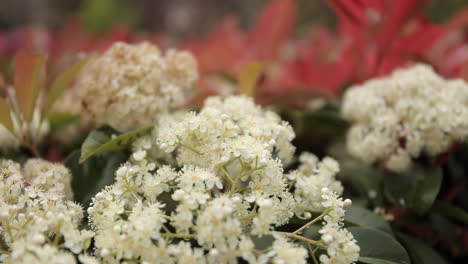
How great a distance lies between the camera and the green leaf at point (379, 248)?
0.57m

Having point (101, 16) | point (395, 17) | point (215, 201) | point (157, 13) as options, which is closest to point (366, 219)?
point (215, 201)

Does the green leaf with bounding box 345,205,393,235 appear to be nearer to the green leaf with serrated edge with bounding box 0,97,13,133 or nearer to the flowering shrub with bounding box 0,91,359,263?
the flowering shrub with bounding box 0,91,359,263

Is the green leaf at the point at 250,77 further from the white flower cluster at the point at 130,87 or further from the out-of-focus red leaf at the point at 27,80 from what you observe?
the out-of-focus red leaf at the point at 27,80

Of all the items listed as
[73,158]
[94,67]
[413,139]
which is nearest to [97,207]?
[73,158]

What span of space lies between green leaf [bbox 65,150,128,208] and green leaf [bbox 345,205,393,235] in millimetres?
395

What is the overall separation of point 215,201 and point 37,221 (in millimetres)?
214

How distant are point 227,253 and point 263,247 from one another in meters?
0.07

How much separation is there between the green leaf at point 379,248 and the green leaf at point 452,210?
0.22 metres

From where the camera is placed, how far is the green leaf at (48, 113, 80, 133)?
0.88 metres

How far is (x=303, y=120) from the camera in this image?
3.27ft

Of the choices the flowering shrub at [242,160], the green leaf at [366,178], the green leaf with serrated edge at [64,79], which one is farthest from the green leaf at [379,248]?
the green leaf with serrated edge at [64,79]

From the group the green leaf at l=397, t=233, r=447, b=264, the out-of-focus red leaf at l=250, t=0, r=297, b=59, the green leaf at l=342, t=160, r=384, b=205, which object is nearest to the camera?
the green leaf at l=397, t=233, r=447, b=264

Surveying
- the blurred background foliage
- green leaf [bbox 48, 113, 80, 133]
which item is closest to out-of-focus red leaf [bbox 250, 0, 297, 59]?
green leaf [bbox 48, 113, 80, 133]

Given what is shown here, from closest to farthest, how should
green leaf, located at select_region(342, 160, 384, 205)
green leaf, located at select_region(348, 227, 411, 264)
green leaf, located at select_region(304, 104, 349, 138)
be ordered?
green leaf, located at select_region(348, 227, 411, 264)
green leaf, located at select_region(342, 160, 384, 205)
green leaf, located at select_region(304, 104, 349, 138)
